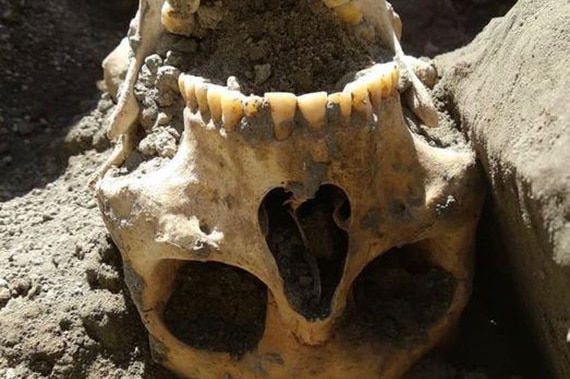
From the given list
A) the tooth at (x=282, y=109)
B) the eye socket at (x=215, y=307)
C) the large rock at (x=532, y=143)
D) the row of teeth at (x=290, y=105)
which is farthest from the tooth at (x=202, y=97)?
the large rock at (x=532, y=143)

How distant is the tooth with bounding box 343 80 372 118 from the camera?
5.28 feet

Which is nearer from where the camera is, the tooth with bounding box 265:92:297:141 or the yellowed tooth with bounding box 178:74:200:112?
the tooth with bounding box 265:92:297:141

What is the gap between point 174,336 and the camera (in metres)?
1.88

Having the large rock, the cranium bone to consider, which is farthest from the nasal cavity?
the large rock

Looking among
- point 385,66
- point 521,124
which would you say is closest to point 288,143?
point 385,66

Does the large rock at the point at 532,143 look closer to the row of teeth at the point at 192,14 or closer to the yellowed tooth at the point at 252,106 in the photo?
the row of teeth at the point at 192,14

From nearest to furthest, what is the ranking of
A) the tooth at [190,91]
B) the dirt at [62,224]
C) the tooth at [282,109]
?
the tooth at [282,109] → the tooth at [190,91] → the dirt at [62,224]

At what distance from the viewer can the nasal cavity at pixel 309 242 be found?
1725mm

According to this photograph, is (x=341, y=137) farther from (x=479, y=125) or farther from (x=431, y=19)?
(x=431, y=19)

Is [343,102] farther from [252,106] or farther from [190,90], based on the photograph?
[190,90]

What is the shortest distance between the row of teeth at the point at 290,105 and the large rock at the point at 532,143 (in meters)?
0.23

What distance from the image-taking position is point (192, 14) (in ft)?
5.94

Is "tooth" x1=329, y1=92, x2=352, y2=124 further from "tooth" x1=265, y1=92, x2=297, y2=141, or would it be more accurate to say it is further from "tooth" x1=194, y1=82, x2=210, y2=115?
"tooth" x1=194, y1=82, x2=210, y2=115

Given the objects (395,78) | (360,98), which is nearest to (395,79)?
(395,78)
